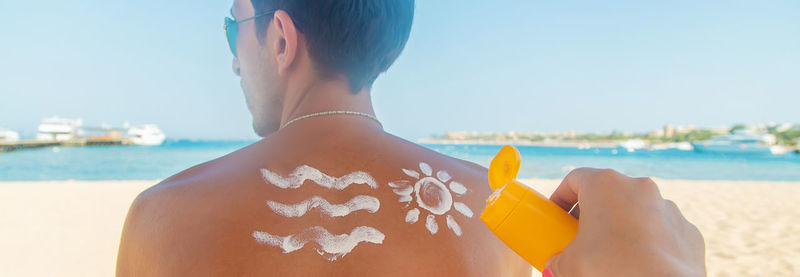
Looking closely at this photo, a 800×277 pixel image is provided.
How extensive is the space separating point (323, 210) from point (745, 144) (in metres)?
42.8

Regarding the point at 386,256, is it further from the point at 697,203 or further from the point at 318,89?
the point at 697,203

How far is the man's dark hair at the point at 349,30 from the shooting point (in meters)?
1.10

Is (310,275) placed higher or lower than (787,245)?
higher

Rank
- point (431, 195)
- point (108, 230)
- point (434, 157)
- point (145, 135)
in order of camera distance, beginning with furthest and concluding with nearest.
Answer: point (145, 135) < point (108, 230) < point (434, 157) < point (431, 195)

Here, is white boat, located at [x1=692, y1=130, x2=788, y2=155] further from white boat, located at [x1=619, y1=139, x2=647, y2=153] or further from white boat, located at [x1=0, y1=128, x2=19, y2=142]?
white boat, located at [x1=0, y1=128, x2=19, y2=142]

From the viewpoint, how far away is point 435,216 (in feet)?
3.08

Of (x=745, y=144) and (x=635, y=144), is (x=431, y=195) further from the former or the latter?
(x=635, y=144)

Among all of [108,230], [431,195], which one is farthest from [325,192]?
[108,230]

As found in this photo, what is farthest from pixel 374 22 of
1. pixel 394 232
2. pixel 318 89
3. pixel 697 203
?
pixel 697 203

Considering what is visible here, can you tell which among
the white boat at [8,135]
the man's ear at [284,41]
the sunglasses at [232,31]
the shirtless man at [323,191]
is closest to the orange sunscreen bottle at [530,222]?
the shirtless man at [323,191]

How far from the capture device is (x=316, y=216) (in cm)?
86

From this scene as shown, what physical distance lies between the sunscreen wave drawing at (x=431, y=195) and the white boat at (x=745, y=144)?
42241mm

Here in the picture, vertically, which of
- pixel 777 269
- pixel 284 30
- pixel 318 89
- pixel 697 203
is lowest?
pixel 697 203

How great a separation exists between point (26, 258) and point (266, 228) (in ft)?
18.2
